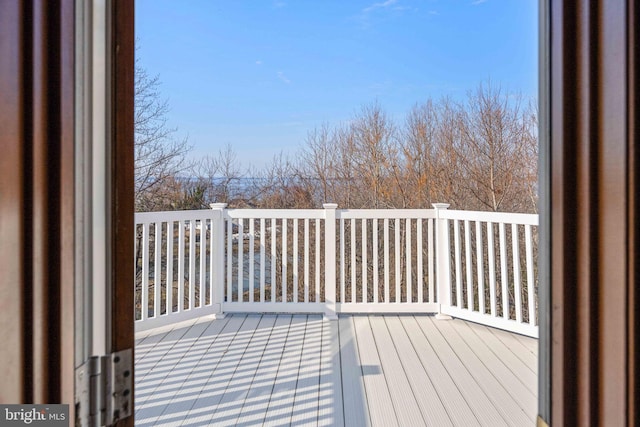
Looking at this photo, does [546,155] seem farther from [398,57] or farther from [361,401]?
[398,57]

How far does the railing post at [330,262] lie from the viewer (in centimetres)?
390

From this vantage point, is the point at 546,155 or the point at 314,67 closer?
the point at 546,155

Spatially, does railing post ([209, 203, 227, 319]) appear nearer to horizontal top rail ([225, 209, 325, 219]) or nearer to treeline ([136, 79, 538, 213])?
horizontal top rail ([225, 209, 325, 219])

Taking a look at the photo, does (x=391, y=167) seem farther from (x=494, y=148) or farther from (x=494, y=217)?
(x=494, y=217)

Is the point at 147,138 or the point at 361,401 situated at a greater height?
the point at 147,138

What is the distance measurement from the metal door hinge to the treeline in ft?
19.3

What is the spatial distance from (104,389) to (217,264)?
132 inches

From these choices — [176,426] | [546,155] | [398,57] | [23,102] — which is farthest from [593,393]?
[398,57]

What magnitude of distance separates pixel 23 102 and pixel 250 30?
6.61 meters

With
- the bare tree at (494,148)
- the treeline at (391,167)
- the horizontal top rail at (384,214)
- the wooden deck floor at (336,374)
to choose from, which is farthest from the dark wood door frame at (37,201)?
the bare tree at (494,148)

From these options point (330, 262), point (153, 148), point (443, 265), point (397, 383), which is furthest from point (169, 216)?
point (153, 148)

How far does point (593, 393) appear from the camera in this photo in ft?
1.71

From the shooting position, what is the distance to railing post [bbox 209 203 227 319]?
384cm

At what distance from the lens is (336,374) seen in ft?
8.48
